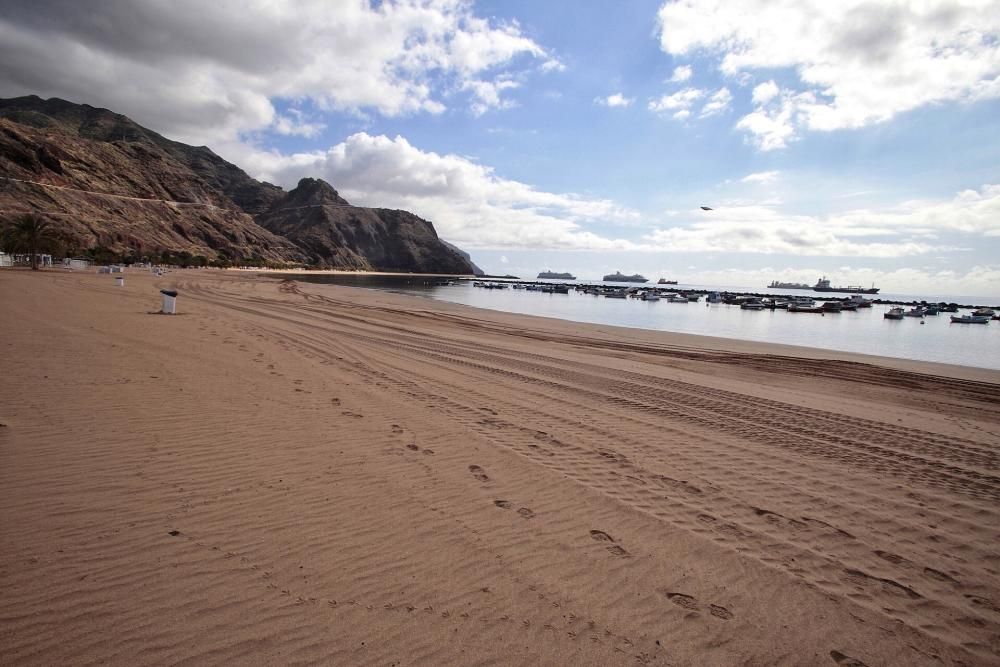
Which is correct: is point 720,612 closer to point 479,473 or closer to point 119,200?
point 479,473

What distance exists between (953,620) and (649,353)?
14.9 meters

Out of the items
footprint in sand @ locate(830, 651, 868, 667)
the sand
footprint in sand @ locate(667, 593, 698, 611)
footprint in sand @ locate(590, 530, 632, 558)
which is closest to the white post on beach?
the sand

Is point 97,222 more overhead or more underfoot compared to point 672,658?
more overhead

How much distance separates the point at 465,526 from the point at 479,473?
1.27 meters

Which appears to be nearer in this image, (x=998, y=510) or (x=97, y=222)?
(x=998, y=510)

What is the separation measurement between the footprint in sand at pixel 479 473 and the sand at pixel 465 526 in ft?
0.11

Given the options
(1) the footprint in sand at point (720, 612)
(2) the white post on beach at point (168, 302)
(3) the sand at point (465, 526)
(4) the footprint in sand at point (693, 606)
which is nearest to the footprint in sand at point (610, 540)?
(3) the sand at point (465, 526)

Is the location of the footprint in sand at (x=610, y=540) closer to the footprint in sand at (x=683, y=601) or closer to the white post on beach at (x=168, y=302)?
the footprint in sand at (x=683, y=601)

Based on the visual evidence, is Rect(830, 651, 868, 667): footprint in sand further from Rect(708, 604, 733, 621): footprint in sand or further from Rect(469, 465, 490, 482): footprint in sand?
Rect(469, 465, 490, 482): footprint in sand

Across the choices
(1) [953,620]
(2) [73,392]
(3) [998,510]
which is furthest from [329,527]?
(3) [998,510]

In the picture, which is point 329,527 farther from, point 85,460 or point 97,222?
point 97,222

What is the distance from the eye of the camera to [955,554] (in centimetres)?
454

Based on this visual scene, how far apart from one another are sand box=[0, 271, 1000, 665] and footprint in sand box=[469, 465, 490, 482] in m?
0.03

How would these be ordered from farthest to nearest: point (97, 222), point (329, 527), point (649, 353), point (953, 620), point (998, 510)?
point (97, 222) → point (649, 353) → point (998, 510) → point (329, 527) → point (953, 620)
